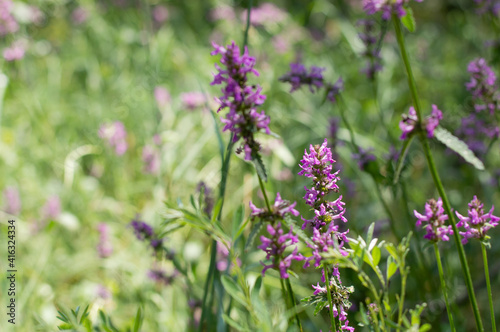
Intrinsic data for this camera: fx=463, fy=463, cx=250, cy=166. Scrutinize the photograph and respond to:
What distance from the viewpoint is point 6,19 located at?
9.18ft

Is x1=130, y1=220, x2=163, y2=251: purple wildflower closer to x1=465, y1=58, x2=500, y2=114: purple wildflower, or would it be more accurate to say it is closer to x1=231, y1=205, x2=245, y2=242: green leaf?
x1=231, y1=205, x2=245, y2=242: green leaf

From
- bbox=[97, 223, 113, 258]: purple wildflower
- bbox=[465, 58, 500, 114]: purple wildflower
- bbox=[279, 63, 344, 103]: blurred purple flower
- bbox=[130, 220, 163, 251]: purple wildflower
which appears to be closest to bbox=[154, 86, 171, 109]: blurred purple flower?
bbox=[97, 223, 113, 258]: purple wildflower

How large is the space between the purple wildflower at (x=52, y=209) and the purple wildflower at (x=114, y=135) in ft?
1.70

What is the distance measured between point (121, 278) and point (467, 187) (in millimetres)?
1806

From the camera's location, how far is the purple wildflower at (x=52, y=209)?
2.26 meters

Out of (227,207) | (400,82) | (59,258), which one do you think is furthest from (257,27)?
(59,258)

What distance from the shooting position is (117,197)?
2779mm

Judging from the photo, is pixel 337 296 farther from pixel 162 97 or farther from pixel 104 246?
pixel 162 97

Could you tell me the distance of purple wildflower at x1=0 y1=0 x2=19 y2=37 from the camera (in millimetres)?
2794

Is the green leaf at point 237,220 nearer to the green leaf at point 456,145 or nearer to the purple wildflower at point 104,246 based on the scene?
the green leaf at point 456,145

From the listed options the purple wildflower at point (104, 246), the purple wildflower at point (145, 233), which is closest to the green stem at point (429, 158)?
the purple wildflower at point (145, 233)

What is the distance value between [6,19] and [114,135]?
0.97m

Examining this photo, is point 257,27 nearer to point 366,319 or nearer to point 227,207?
point 227,207

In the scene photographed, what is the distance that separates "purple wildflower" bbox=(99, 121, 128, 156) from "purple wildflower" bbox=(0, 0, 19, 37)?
2.66 feet
